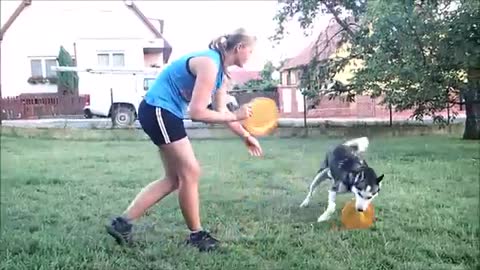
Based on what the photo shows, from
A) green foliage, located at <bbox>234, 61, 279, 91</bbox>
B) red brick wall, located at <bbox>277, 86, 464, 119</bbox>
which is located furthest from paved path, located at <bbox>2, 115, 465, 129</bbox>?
green foliage, located at <bbox>234, 61, 279, 91</bbox>

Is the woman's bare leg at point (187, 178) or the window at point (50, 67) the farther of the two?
the window at point (50, 67)

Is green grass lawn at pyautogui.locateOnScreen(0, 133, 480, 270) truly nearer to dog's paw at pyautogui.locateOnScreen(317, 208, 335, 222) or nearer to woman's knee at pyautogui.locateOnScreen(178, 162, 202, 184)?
dog's paw at pyautogui.locateOnScreen(317, 208, 335, 222)

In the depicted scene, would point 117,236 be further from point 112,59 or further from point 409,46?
point 409,46

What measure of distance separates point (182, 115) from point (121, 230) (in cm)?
38

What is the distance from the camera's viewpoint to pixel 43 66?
198 cm

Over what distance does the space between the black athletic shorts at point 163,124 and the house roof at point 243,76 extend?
0.86 ft

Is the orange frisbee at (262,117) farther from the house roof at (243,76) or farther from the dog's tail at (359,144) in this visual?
the dog's tail at (359,144)

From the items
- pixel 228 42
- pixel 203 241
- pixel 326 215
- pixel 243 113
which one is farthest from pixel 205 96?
pixel 326 215

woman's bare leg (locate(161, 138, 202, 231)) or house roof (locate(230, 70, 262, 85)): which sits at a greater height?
house roof (locate(230, 70, 262, 85))

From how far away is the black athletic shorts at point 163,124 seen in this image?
175 centimetres

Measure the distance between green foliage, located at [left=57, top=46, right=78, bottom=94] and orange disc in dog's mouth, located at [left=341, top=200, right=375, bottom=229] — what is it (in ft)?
3.11

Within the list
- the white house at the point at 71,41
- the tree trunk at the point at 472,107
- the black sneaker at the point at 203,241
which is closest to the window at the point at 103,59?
the white house at the point at 71,41

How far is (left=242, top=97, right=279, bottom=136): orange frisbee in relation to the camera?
1959 millimetres

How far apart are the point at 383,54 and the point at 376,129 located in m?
0.27
